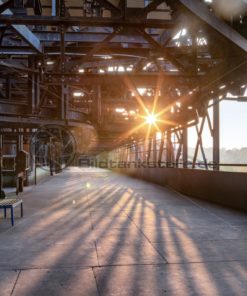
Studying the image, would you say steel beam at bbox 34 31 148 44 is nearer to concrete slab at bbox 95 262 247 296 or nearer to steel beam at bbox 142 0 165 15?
steel beam at bbox 142 0 165 15

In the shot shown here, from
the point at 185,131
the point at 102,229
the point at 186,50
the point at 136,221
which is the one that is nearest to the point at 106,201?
the point at 136,221

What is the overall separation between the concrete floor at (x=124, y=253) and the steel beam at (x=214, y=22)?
3.97m

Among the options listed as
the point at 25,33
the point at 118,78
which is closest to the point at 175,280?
the point at 118,78

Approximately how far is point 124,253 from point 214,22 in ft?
14.9

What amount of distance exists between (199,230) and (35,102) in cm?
697

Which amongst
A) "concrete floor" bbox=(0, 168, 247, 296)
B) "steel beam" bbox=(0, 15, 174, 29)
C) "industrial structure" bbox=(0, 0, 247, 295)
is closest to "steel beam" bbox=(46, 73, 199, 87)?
"industrial structure" bbox=(0, 0, 247, 295)

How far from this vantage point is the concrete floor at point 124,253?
4516 millimetres

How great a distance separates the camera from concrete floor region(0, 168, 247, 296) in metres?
4.52

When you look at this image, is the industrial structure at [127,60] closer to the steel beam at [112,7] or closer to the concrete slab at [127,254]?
the steel beam at [112,7]

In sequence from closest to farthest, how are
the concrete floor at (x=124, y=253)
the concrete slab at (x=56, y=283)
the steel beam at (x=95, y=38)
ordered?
the concrete slab at (x=56, y=283) < the concrete floor at (x=124, y=253) < the steel beam at (x=95, y=38)

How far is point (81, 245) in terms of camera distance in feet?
21.8

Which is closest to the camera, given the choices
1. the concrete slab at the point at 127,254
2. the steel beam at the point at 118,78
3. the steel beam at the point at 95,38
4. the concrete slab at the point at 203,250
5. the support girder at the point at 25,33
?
the concrete slab at the point at 127,254

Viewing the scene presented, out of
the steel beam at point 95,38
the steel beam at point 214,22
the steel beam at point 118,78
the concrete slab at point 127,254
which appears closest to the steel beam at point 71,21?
the steel beam at point 214,22

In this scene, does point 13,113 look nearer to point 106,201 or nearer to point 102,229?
point 106,201
